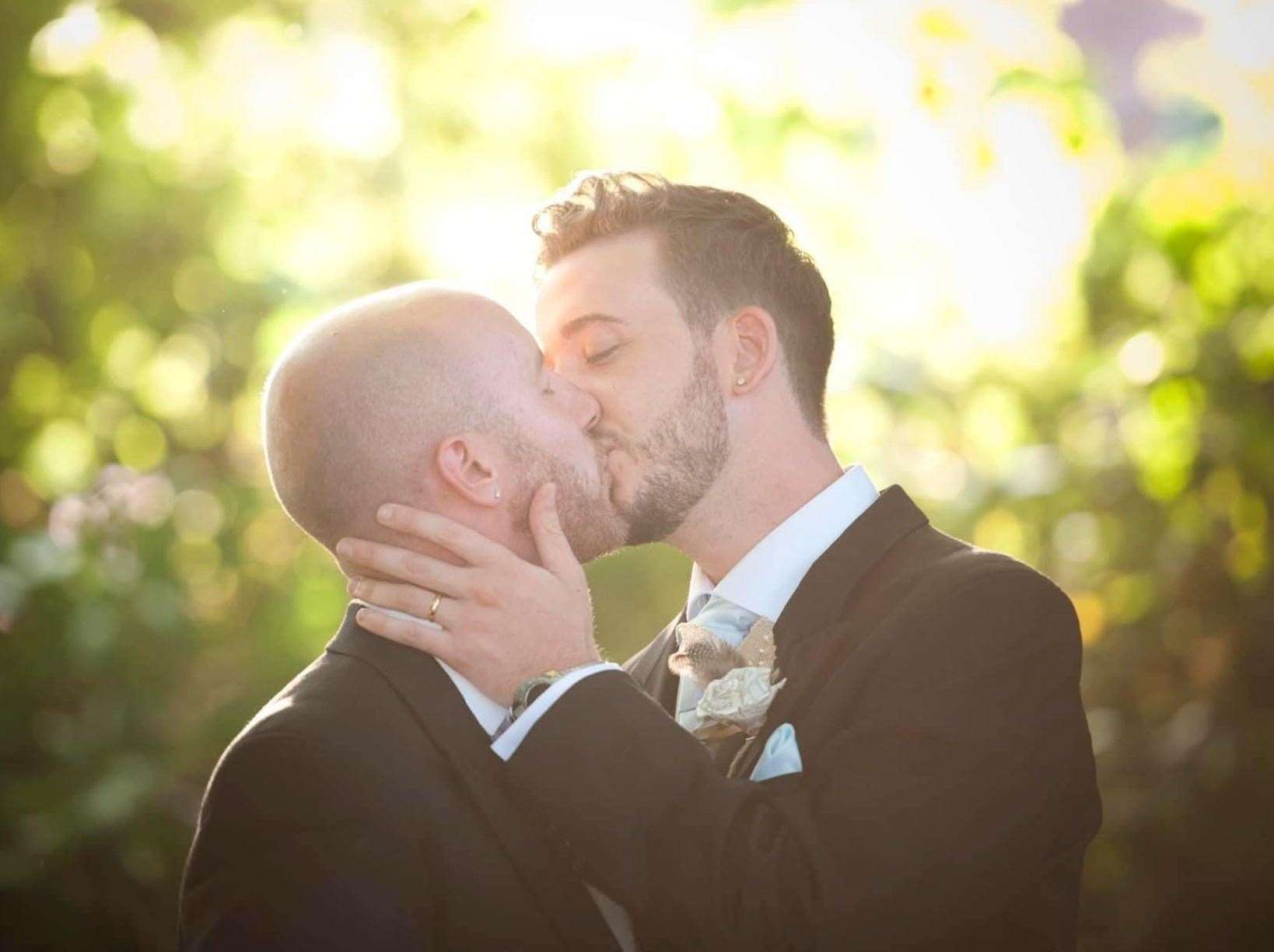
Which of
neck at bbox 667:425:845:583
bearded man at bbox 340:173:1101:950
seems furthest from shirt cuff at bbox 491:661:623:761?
neck at bbox 667:425:845:583

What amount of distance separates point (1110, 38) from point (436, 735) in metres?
5.27

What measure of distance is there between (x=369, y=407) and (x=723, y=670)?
89 cm

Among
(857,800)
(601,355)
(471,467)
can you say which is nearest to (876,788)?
(857,800)

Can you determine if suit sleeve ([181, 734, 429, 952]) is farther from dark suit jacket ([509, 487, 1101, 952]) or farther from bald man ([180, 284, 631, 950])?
dark suit jacket ([509, 487, 1101, 952])

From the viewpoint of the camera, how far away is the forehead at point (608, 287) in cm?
329

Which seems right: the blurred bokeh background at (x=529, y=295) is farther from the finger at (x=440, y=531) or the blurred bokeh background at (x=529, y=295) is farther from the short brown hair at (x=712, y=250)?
the finger at (x=440, y=531)

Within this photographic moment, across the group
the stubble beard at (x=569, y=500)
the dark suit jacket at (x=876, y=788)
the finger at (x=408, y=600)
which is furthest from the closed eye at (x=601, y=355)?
the finger at (x=408, y=600)

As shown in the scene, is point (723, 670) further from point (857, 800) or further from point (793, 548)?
point (857, 800)

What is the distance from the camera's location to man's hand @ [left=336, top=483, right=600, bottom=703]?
2.44 meters

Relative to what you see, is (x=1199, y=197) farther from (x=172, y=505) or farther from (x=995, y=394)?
(x=172, y=505)

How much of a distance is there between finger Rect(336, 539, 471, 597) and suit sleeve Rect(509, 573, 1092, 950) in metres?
0.27

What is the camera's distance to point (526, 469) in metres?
2.62

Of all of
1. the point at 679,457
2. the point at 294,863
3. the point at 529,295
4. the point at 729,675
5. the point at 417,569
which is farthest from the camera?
the point at 529,295

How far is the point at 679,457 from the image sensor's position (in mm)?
3211
